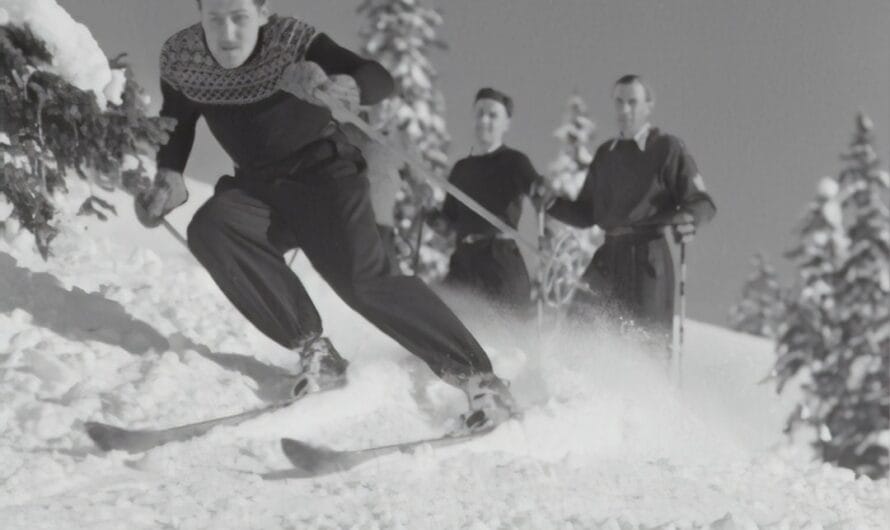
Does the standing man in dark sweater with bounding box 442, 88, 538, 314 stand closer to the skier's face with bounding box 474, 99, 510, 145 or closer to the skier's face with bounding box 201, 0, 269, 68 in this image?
the skier's face with bounding box 474, 99, 510, 145

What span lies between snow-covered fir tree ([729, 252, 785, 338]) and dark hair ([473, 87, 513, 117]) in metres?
42.6

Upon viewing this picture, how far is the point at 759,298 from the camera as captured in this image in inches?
1945

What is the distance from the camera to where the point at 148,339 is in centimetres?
538

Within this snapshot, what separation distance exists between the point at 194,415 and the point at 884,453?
826 inches

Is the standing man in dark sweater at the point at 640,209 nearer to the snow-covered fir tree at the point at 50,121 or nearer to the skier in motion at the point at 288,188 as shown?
the skier in motion at the point at 288,188

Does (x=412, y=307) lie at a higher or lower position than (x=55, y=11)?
lower

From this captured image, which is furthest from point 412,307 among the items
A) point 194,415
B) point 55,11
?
point 55,11

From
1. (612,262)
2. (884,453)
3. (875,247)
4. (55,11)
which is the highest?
(875,247)

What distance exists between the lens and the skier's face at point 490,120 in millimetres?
7891

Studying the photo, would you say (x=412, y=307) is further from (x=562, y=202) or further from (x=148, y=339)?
(x=562, y=202)

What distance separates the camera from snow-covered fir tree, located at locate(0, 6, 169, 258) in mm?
5773

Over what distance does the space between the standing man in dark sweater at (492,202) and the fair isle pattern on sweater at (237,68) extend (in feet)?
11.1

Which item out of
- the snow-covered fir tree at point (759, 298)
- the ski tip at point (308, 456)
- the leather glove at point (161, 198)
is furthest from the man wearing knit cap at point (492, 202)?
the snow-covered fir tree at point (759, 298)

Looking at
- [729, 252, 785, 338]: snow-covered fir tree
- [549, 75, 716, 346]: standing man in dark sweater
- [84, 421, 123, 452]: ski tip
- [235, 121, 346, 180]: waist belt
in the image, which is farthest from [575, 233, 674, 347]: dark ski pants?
[729, 252, 785, 338]: snow-covered fir tree
